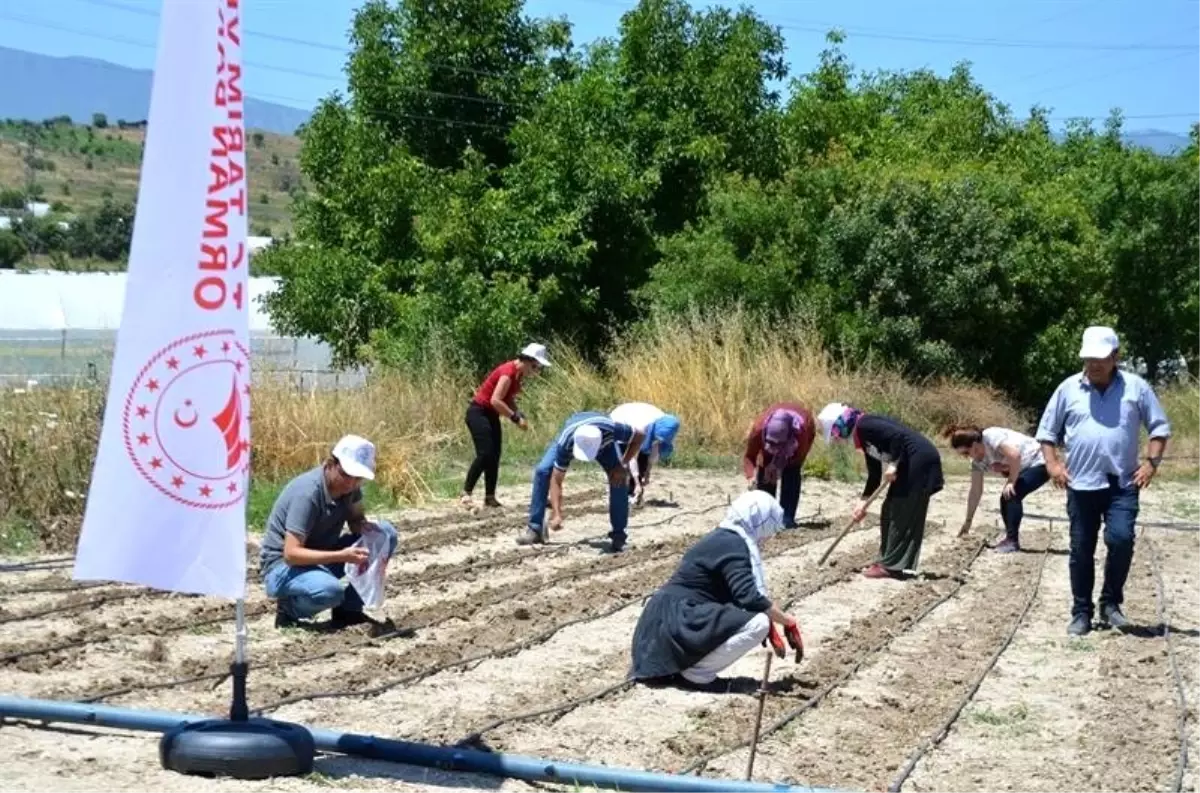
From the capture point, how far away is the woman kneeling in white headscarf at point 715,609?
28.6 ft

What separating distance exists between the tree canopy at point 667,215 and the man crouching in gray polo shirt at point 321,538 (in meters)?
13.7

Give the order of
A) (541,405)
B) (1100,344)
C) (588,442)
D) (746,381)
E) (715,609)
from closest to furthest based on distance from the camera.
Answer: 1. (715,609)
2. (1100,344)
3. (588,442)
4. (746,381)
5. (541,405)

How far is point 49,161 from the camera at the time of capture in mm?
111812

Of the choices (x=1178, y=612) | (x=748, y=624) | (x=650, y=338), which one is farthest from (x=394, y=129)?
(x=748, y=624)

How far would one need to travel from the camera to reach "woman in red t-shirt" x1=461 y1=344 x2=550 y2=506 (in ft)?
50.9

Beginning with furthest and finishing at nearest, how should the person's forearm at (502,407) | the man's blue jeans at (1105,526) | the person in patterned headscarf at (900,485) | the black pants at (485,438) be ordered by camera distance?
the black pants at (485,438) → the person's forearm at (502,407) → the person in patterned headscarf at (900,485) → the man's blue jeans at (1105,526)

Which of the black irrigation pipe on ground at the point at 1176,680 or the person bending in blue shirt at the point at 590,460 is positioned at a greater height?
the person bending in blue shirt at the point at 590,460

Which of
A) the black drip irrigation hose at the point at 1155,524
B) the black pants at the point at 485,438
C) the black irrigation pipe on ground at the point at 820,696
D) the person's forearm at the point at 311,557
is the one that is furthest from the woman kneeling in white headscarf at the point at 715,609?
the black drip irrigation hose at the point at 1155,524

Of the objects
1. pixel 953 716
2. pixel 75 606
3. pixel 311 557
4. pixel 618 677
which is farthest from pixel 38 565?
pixel 953 716

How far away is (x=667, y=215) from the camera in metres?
31.2

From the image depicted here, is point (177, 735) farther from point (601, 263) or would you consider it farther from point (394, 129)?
point (394, 129)

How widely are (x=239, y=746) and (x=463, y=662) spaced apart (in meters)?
2.77

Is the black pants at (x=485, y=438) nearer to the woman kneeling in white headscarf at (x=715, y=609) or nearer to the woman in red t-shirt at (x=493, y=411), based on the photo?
the woman in red t-shirt at (x=493, y=411)

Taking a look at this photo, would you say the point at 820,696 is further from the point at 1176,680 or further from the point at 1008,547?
the point at 1008,547
